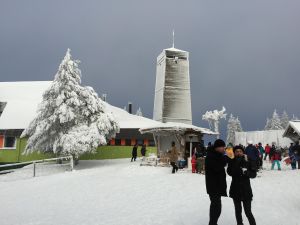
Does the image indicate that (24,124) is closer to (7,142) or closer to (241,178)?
(7,142)

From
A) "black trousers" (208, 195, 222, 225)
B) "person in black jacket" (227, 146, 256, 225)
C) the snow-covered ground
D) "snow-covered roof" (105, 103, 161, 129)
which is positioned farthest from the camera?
"snow-covered roof" (105, 103, 161, 129)

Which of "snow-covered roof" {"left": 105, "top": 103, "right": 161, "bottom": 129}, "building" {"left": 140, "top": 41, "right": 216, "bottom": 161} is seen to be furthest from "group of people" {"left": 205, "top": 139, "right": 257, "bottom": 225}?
"snow-covered roof" {"left": 105, "top": 103, "right": 161, "bottom": 129}

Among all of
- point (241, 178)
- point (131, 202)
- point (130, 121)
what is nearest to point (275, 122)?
point (130, 121)

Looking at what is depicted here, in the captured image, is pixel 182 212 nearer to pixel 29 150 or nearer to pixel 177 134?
pixel 177 134

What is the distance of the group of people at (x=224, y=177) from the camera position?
614 cm

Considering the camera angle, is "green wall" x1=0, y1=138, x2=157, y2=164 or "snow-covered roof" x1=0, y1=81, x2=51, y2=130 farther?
"snow-covered roof" x1=0, y1=81, x2=51, y2=130

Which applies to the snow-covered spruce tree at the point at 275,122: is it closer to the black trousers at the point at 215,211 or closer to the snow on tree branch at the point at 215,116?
the snow on tree branch at the point at 215,116

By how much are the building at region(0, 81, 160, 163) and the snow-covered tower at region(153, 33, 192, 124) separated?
5.30 feet

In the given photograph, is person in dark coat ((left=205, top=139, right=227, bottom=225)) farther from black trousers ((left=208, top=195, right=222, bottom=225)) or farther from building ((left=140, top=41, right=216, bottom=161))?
building ((left=140, top=41, right=216, bottom=161))

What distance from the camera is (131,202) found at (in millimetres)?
10453

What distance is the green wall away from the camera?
29.2 m

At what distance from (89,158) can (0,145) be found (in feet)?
25.5

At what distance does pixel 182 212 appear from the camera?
8672 mm

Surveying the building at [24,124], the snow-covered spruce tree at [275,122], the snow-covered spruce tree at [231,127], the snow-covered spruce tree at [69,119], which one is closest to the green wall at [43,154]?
the building at [24,124]
